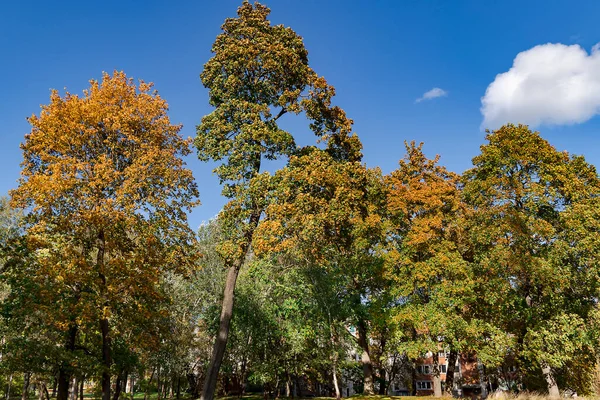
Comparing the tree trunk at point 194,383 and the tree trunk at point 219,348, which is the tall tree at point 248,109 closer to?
the tree trunk at point 219,348

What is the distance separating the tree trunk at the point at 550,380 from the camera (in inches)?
883

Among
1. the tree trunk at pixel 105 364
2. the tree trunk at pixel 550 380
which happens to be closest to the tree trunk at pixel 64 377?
the tree trunk at pixel 105 364

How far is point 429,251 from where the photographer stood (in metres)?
25.6

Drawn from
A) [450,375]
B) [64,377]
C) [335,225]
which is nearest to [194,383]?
[64,377]

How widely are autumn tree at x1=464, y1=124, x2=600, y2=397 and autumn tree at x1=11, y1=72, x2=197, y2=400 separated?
695 inches

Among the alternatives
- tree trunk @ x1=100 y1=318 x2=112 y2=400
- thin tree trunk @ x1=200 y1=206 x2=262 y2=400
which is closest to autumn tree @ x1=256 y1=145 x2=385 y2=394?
thin tree trunk @ x1=200 y1=206 x2=262 y2=400

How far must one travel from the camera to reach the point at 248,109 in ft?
64.4

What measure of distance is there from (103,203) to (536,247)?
22.5 metres

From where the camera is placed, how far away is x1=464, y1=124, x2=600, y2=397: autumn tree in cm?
→ 2109

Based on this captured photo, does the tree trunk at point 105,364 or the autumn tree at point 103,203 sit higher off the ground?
the autumn tree at point 103,203

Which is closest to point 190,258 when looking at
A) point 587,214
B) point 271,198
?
point 271,198

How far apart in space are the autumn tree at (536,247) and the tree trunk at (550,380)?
→ 0.07m

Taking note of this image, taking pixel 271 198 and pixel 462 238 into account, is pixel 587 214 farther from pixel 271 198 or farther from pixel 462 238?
pixel 271 198

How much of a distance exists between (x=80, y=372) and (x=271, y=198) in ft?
37.5
